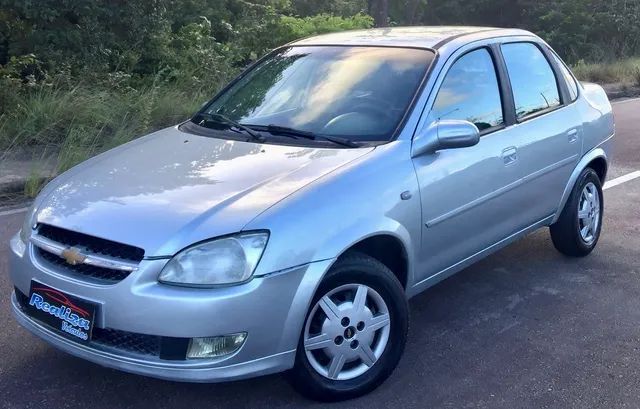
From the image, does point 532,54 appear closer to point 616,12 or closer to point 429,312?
point 429,312

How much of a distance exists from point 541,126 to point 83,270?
10.1ft

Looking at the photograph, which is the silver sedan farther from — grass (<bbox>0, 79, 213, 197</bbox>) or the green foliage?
the green foliage

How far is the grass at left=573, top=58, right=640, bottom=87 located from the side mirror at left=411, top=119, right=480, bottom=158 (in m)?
14.0

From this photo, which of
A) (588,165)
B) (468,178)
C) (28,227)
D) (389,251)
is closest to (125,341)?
(28,227)

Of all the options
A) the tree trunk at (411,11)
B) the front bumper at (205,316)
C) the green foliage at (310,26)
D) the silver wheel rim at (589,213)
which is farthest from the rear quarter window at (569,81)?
the tree trunk at (411,11)

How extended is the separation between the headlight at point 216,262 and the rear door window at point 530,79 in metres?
2.36

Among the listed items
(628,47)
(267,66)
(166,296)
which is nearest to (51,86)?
(267,66)

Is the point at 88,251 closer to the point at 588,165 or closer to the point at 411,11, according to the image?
the point at 588,165

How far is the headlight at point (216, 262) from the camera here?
3.25m

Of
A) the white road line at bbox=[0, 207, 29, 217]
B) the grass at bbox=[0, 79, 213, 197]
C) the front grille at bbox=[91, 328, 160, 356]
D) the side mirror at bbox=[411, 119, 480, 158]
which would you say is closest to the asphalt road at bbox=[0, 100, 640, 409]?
the front grille at bbox=[91, 328, 160, 356]

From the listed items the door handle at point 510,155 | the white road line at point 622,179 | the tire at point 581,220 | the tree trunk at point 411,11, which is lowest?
the tree trunk at point 411,11

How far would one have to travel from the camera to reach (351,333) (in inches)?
145

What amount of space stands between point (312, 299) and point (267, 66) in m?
2.23

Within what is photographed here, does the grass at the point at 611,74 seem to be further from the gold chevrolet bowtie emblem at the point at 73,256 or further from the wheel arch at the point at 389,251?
the gold chevrolet bowtie emblem at the point at 73,256
